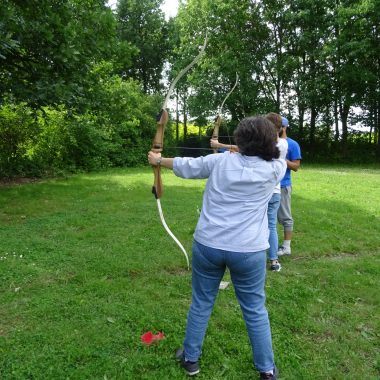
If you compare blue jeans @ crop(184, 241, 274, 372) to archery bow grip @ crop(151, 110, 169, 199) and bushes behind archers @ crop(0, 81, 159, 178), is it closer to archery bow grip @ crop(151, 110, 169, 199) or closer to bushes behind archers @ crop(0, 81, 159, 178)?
archery bow grip @ crop(151, 110, 169, 199)

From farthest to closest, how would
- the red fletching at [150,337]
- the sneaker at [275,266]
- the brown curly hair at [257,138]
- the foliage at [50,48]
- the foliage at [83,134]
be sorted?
the foliage at [83,134] < the foliage at [50,48] < the sneaker at [275,266] < the red fletching at [150,337] < the brown curly hair at [257,138]

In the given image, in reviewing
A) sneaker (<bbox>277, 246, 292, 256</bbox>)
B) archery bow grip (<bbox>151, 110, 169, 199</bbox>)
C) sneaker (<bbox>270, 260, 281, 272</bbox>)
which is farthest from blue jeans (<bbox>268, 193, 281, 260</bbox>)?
archery bow grip (<bbox>151, 110, 169, 199</bbox>)

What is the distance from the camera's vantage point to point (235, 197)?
100 inches

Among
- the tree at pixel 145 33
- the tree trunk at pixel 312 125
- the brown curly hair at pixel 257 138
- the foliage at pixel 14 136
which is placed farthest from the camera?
the tree at pixel 145 33

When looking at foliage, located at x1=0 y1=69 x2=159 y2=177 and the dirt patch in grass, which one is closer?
foliage, located at x1=0 y1=69 x2=159 y2=177

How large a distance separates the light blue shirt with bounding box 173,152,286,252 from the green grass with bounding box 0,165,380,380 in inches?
42.2

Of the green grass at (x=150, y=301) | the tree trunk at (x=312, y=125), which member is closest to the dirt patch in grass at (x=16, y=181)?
the green grass at (x=150, y=301)

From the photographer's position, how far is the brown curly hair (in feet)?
8.23

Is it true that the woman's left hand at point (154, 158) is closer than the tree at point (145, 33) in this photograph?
Yes

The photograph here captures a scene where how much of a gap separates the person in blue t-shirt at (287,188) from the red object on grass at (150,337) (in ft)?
8.34

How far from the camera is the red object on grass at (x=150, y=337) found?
3.27m

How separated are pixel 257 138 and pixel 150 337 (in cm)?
187

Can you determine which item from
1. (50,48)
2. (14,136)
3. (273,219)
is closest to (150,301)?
(273,219)

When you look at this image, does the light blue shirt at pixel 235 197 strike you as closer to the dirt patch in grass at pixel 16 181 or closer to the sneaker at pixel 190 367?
the sneaker at pixel 190 367
